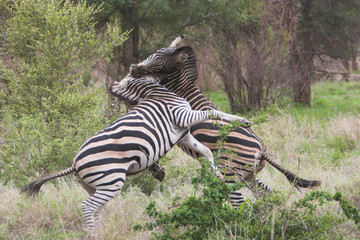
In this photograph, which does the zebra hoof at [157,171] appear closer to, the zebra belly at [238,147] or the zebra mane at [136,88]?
the zebra belly at [238,147]

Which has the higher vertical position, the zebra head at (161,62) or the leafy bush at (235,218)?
the zebra head at (161,62)

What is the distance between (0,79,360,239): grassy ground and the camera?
163 inches

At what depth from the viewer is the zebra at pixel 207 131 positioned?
4160mm

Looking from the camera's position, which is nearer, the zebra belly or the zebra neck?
the zebra belly

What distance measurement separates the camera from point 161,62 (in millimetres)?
4430

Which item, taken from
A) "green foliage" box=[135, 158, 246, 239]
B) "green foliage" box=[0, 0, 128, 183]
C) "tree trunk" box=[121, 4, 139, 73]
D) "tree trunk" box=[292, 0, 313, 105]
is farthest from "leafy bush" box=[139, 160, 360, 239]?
"tree trunk" box=[292, 0, 313, 105]

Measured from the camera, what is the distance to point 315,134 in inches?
332

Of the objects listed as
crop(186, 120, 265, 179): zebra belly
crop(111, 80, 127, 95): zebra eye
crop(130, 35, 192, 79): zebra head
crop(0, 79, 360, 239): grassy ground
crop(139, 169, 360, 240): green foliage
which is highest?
crop(130, 35, 192, 79): zebra head

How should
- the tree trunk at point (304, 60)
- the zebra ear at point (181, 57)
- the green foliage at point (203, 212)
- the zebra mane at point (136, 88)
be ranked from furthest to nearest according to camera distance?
the tree trunk at point (304, 60) < the zebra ear at point (181, 57) < the zebra mane at point (136, 88) < the green foliage at point (203, 212)

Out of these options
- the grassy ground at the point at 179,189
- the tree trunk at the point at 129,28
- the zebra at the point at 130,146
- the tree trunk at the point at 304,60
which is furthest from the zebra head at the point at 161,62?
the tree trunk at the point at 304,60

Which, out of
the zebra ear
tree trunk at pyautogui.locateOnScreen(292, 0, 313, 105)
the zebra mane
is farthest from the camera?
tree trunk at pyautogui.locateOnScreen(292, 0, 313, 105)

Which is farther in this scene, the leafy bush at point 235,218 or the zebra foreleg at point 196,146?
the zebra foreleg at point 196,146

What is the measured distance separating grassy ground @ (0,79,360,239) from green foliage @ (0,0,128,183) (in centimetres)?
50

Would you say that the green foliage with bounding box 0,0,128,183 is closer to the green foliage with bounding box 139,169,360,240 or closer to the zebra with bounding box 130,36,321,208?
the zebra with bounding box 130,36,321,208
